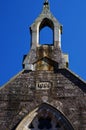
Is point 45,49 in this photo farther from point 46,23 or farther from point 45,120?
point 45,120

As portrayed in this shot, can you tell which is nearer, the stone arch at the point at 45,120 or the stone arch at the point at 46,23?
the stone arch at the point at 45,120

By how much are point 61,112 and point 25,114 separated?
1270 mm

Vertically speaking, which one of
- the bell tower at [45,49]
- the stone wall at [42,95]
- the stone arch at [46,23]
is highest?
the stone arch at [46,23]

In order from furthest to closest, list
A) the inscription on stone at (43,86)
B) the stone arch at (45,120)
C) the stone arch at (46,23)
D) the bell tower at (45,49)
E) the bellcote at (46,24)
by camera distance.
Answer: the stone arch at (46,23), the bellcote at (46,24), the bell tower at (45,49), the inscription on stone at (43,86), the stone arch at (45,120)

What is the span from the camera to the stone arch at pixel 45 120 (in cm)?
1902

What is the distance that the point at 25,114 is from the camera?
19.2 m

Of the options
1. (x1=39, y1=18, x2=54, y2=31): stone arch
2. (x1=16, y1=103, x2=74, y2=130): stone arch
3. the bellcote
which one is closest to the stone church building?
(x1=16, y1=103, x2=74, y2=130): stone arch

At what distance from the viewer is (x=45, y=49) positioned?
21.5m

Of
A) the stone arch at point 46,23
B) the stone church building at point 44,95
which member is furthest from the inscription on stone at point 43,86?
the stone arch at point 46,23

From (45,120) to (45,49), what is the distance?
337 cm

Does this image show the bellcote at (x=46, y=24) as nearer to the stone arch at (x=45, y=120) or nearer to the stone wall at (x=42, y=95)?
the stone wall at (x=42, y=95)

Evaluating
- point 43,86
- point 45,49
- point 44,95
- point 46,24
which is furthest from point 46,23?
point 44,95

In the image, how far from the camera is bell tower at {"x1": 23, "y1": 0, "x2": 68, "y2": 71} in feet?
68.5

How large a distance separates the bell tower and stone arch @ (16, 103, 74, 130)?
200 centimetres
